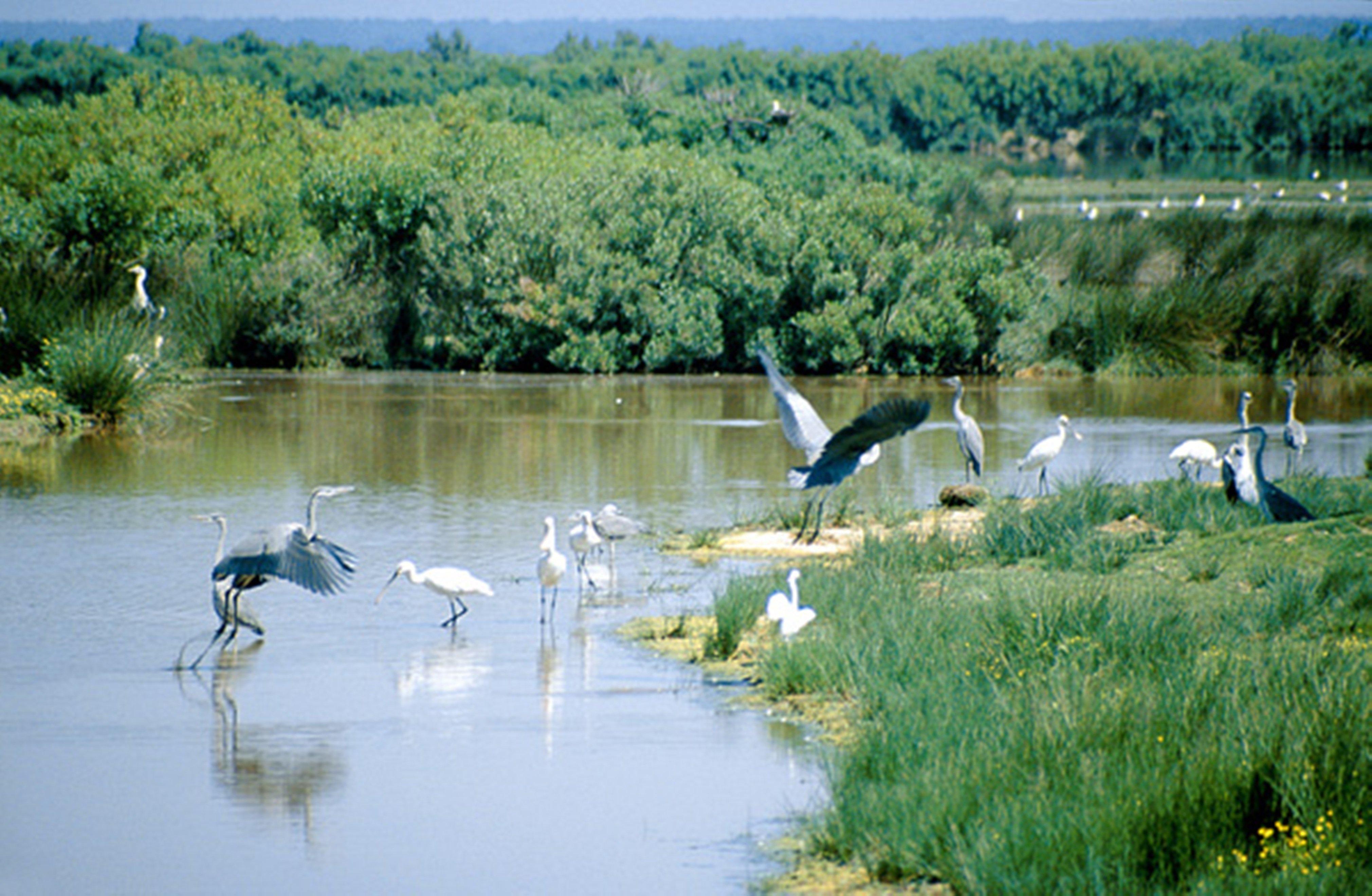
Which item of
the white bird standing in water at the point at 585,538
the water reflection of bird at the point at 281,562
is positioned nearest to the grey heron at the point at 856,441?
the white bird standing in water at the point at 585,538

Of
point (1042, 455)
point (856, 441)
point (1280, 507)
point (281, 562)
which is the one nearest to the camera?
point (281, 562)

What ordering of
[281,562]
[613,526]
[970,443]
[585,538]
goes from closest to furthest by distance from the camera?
[281,562]
[585,538]
[613,526]
[970,443]

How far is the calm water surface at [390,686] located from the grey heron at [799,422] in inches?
40.8

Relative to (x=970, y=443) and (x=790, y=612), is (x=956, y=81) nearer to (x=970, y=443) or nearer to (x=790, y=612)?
(x=970, y=443)

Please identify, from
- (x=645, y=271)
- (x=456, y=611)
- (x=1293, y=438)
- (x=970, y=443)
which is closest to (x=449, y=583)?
(x=456, y=611)

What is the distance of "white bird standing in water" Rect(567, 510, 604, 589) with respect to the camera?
1146 centimetres

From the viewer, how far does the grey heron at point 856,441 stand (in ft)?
33.8

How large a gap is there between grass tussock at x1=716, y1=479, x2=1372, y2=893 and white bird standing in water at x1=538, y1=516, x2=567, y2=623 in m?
1.21

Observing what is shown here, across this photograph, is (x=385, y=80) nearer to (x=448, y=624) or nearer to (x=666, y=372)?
(x=666, y=372)

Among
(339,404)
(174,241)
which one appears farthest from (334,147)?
(339,404)

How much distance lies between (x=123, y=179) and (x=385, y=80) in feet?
183

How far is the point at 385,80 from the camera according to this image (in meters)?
83.1

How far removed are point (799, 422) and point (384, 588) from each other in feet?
11.3

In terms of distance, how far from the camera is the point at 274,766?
24.7 ft
